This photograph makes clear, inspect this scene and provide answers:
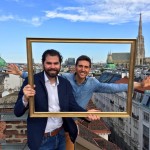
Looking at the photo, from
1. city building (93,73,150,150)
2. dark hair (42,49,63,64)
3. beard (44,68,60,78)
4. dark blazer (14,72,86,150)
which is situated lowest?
city building (93,73,150,150)

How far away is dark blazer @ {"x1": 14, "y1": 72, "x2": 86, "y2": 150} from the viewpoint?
14.6 ft

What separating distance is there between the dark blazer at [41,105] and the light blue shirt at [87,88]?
0.53 ft

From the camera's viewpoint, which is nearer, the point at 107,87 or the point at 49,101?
the point at 49,101

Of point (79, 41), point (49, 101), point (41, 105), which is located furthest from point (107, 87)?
point (41, 105)

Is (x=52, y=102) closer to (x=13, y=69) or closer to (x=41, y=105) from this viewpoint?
(x=41, y=105)

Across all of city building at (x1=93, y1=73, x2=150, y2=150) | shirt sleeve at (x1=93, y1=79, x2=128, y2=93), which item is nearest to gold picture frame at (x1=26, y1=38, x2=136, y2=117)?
shirt sleeve at (x1=93, y1=79, x2=128, y2=93)

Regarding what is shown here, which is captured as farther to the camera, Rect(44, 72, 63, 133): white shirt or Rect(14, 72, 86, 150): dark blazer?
Rect(44, 72, 63, 133): white shirt

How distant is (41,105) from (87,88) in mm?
761

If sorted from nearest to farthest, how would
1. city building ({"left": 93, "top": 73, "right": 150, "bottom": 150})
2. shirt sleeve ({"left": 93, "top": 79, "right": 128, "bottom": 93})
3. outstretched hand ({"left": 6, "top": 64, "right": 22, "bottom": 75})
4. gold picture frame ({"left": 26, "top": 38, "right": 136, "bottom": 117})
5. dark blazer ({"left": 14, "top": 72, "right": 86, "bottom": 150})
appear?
dark blazer ({"left": 14, "top": 72, "right": 86, "bottom": 150}) < gold picture frame ({"left": 26, "top": 38, "right": 136, "bottom": 117}) < outstretched hand ({"left": 6, "top": 64, "right": 22, "bottom": 75}) < shirt sleeve ({"left": 93, "top": 79, "right": 128, "bottom": 93}) < city building ({"left": 93, "top": 73, "right": 150, "bottom": 150})

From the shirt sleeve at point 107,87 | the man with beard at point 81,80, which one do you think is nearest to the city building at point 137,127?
the shirt sleeve at point 107,87

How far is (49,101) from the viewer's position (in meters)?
4.59

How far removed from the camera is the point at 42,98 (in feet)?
14.9

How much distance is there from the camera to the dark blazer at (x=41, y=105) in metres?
4.45

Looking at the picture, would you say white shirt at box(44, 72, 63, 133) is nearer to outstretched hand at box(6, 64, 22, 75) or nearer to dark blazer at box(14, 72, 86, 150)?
dark blazer at box(14, 72, 86, 150)
